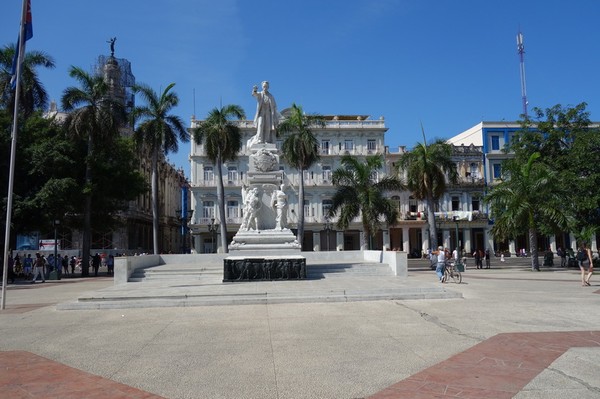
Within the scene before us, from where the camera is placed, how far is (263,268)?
16500mm

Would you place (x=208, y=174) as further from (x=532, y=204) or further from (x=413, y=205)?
(x=532, y=204)

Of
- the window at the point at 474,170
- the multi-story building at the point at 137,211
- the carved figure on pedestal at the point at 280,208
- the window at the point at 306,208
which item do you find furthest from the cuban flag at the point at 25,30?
the window at the point at 474,170

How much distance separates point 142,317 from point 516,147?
3208 cm

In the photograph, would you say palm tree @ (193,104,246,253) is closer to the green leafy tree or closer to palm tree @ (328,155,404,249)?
palm tree @ (328,155,404,249)

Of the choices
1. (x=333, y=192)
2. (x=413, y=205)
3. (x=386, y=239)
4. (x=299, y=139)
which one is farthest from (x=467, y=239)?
(x=299, y=139)

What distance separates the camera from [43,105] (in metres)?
34.4

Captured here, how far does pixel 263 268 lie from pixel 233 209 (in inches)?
1570

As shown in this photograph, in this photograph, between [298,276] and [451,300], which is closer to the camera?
[451,300]

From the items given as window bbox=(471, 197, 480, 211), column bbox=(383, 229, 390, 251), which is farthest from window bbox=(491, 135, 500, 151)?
column bbox=(383, 229, 390, 251)

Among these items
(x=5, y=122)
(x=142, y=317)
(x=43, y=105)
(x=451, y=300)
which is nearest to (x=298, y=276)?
(x=451, y=300)

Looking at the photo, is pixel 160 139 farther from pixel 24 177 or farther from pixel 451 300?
pixel 451 300

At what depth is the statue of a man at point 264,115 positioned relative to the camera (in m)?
20.7

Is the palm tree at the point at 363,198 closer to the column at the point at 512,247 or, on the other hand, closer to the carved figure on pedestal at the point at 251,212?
the carved figure on pedestal at the point at 251,212

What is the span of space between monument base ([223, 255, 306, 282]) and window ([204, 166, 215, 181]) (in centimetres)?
4071
